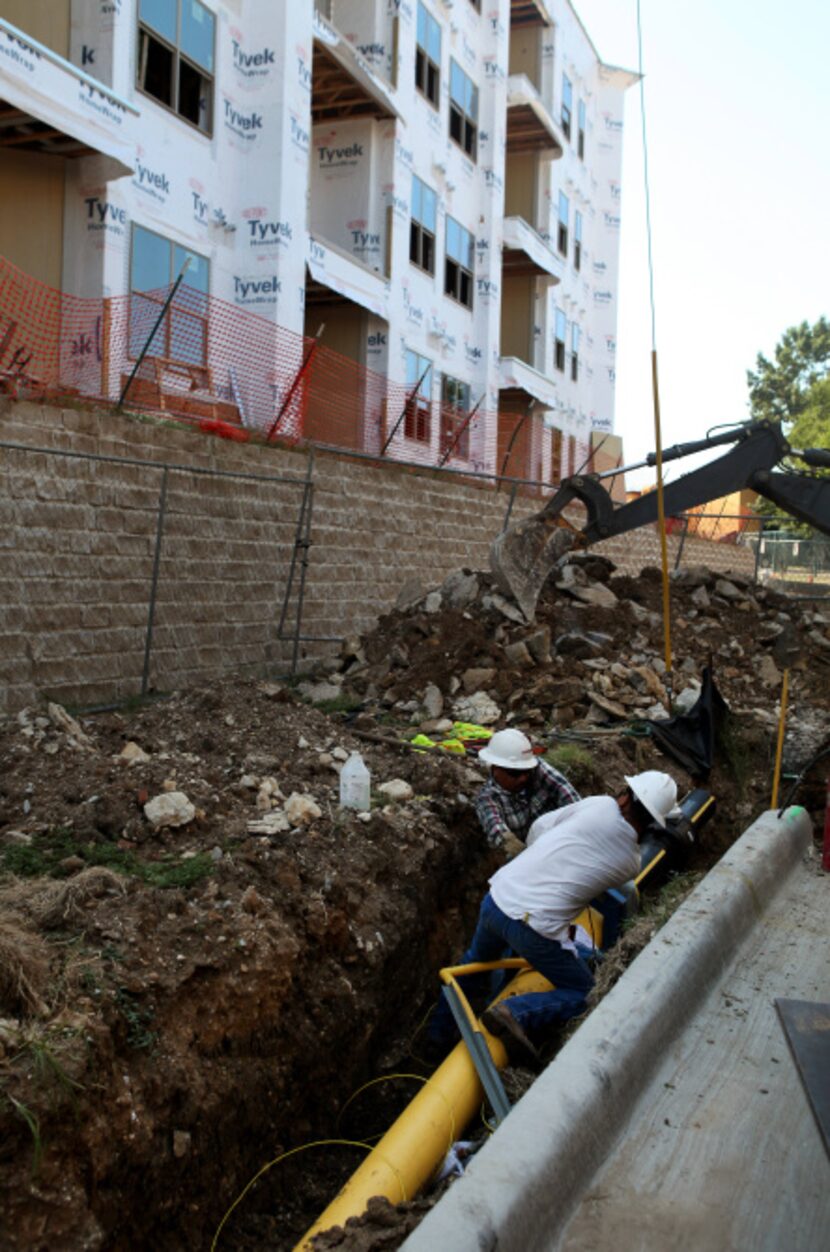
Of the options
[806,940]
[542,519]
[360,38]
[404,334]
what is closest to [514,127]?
[360,38]

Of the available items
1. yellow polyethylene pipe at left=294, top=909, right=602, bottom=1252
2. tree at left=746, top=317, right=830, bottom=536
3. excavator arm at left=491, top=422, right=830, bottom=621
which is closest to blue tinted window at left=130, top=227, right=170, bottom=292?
excavator arm at left=491, top=422, right=830, bottom=621

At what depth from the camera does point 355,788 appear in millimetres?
6762

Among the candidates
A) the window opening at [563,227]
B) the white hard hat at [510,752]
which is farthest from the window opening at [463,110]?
the white hard hat at [510,752]

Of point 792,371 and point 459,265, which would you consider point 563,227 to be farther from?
point 792,371

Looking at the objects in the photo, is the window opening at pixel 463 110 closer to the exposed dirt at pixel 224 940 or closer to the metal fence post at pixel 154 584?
the metal fence post at pixel 154 584

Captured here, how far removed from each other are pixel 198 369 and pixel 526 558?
4.62m

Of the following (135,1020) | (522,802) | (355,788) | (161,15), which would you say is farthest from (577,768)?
(161,15)

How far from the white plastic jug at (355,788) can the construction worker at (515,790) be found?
759 millimetres

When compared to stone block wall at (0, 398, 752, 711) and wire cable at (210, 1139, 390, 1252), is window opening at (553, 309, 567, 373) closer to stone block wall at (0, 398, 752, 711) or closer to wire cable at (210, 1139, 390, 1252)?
stone block wall at (0, 398, 752, 711)

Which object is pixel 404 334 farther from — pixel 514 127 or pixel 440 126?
pixel 514 127

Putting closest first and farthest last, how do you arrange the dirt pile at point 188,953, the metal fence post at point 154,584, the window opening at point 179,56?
the dirt pile at point 188,953 → the metal fence post at point 154,584 → the window opening at point 179,56

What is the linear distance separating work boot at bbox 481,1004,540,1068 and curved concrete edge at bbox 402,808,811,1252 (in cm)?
97

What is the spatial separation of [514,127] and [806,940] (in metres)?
28.5

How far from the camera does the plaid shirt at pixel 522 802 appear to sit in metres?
6.62
